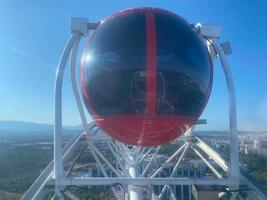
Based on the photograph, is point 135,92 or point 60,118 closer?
point 135,92

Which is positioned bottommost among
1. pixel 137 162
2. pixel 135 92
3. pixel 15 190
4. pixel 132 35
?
pixel 15 190

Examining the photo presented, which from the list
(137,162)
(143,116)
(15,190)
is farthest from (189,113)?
(15,190)

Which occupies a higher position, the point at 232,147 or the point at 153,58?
the point at 153,58

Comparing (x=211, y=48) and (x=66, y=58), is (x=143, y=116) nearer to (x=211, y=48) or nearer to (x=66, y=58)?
(x=66, y=58)

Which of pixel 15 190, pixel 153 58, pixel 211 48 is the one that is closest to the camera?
pixel 153 58

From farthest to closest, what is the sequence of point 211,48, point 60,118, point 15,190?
point 15,190 → point 211,48 → point 60,118

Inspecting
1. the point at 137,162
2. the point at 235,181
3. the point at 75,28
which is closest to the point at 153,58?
the point at 75,28

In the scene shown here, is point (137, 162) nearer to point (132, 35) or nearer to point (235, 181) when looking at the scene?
point (235, 181)
